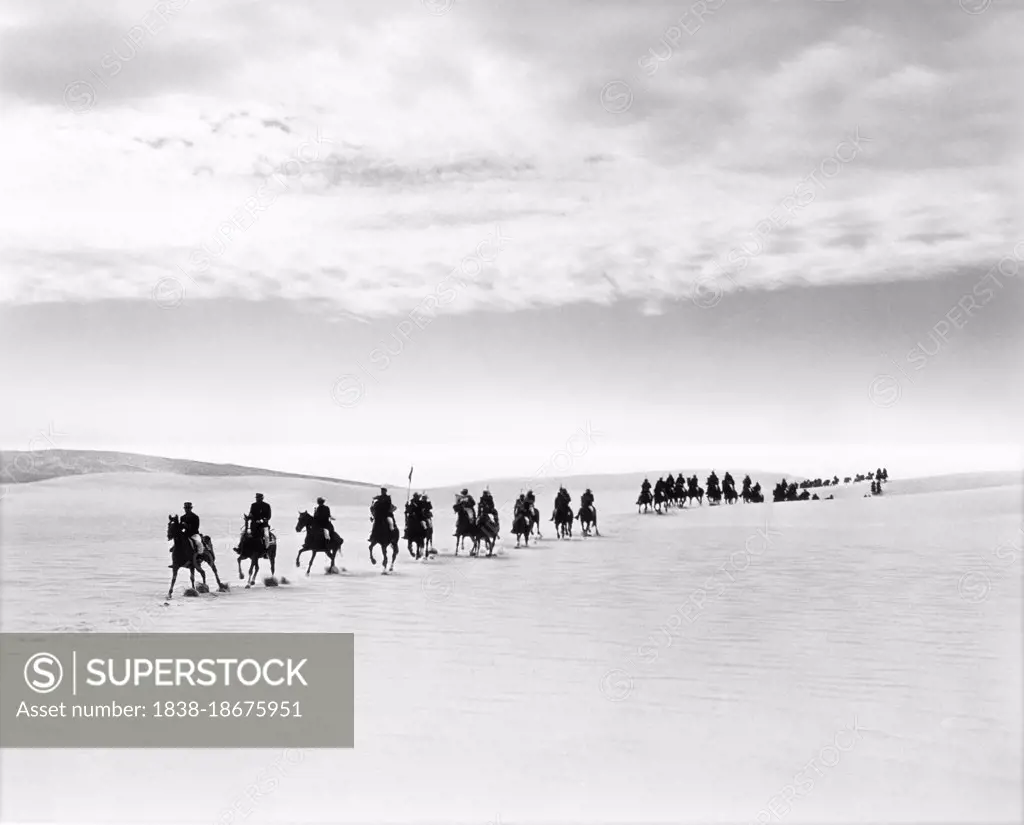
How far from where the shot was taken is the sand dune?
20.2ft

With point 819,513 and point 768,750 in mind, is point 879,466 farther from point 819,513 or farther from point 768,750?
point 819,513

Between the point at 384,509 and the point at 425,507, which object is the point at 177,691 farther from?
the point at 425,507

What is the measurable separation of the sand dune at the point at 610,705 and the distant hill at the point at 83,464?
837mm

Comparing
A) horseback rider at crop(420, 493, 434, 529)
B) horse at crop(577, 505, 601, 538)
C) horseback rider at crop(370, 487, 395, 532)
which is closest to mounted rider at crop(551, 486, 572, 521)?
horse at crop(577, 505, 601, 538)

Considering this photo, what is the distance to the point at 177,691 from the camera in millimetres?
7258

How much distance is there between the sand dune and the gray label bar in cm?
15

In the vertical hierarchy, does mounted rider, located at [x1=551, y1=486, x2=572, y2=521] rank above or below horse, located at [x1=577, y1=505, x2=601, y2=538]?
above

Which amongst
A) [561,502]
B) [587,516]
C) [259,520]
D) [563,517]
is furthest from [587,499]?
[259,520]

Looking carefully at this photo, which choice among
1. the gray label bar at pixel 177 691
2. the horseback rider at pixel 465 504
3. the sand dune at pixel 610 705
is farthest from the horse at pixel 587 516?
the gray label bar at pixel 177 691

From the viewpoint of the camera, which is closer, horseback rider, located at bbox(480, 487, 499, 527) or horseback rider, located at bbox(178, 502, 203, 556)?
horseback rider, located at bbox(178, 502, 203, 556)

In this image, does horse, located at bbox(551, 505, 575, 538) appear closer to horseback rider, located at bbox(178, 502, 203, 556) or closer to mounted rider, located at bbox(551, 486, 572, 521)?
mounted rider, located at bbox(551, 486, 572, 521)

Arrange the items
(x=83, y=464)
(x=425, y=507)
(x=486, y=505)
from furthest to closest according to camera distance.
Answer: (x=486, y=505)
(x=425, y=507)
(x=83, y=464)

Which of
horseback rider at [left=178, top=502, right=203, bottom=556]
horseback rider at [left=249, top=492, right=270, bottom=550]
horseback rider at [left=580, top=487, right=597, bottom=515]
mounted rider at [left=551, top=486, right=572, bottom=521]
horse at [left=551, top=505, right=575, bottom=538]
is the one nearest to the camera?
horseback rider at [left=178, top=502, right=203, bottom=556]

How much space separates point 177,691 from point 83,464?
485cm
